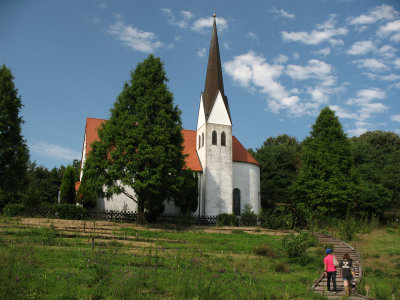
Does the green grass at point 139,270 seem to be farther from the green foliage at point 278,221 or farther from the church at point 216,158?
the church at point 216,158

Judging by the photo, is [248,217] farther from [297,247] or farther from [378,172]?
[378,172]

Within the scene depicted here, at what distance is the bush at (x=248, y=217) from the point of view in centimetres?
2819

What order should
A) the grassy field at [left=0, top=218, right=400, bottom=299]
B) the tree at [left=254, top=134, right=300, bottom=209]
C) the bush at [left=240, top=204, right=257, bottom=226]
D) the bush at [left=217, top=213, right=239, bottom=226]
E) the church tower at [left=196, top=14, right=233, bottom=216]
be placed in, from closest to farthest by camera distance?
the grassy field at [left=0, top=218, right=400, bottom=299] → the bush at [left=217, top=213, right=239, bottom=226] → the bush at [left=240, top=204, right=257, bottom=226] → the church tower at [left=196, top=14, right=233, bottom=216] → the tree at [left=254, top=134, right=300, bottom=209]

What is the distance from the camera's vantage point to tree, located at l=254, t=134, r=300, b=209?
43.4m

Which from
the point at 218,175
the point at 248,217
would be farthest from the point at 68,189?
the point at 248,217

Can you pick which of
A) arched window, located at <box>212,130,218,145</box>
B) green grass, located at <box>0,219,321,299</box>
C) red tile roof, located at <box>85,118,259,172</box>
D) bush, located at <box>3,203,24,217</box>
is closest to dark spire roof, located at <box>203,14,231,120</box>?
arched window, located at <box>212,130,218,145</box>

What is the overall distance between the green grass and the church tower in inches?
486

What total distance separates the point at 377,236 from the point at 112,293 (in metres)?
20.6

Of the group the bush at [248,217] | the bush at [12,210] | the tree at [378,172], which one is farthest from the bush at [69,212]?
the tree at [378,172]

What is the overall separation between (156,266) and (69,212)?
15934 mm

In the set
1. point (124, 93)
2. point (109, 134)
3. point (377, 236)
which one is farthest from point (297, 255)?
point (124, 93)

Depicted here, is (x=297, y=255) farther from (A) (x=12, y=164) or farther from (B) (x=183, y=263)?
(A) (x=12, y=164)

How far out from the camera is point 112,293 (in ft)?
25.1

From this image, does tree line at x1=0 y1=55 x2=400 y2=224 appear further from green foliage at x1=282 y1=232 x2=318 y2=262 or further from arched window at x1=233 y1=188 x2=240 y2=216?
green foliage at x1=282 y1=232 x2=318 y2=262
